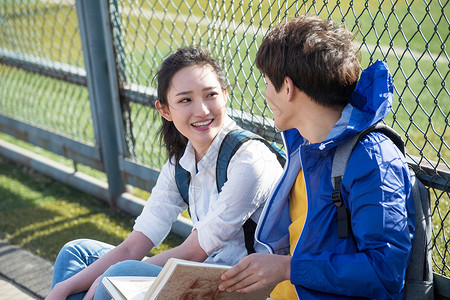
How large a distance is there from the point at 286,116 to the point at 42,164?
3.53m

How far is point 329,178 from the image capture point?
71.8 inches

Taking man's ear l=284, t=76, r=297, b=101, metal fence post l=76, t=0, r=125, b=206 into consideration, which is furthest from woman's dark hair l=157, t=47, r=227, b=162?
metal fence post l=76, t=0, r=125, b=206

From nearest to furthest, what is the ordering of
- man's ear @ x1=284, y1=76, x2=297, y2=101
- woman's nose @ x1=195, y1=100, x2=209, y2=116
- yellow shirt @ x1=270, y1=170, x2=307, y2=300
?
man's ear @ x1=284, y1=76, x2=297, y2=101 → yellow shirt @ x1=270, y1=170, x2=307, y2=300 → woman's nose @ x1=195, y1=100, x2=209, y2=116

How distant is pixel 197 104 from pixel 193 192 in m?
0.39

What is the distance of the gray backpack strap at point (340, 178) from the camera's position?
1752 millimetres

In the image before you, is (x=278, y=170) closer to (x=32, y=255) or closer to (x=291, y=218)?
(x=291, y=218)

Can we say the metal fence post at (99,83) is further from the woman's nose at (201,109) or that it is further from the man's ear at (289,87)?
the man's ear at (289,87)

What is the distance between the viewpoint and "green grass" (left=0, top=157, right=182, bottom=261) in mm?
3922

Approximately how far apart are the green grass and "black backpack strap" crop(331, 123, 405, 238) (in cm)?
205

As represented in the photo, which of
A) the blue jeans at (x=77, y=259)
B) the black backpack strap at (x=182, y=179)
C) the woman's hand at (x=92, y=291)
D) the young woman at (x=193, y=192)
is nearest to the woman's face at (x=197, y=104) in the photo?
the young woman at (x=193, y=192)

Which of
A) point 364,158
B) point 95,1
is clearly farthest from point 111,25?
point 364,158

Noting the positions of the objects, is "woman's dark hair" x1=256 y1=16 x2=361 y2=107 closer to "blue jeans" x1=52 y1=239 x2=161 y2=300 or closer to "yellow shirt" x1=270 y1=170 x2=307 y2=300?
"yellow shirt" x1=270 y1=170 x2=307 y2=300

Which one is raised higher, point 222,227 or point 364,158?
point 364,158

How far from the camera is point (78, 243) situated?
2.53 meters
